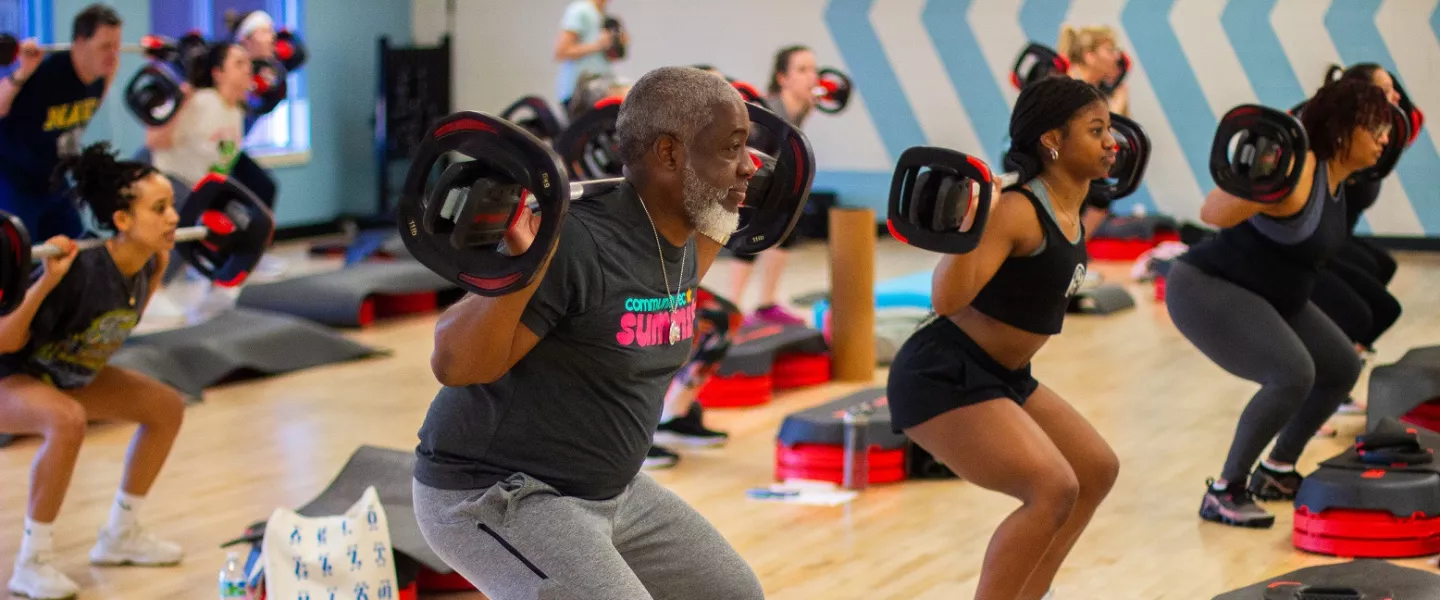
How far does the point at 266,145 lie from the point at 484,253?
9.79 meters

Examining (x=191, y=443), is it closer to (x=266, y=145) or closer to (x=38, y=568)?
(x=38, y=568)

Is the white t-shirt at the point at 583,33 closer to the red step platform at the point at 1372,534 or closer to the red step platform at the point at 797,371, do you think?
the red step platform at the point at 797,371

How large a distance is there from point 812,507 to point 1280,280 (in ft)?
5.15

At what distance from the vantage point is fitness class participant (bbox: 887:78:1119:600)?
323 centimetres

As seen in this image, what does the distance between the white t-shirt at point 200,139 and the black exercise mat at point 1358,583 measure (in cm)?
541

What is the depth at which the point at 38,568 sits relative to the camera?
13.1 feet

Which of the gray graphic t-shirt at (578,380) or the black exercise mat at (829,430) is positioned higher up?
the gray graphic t-shirt at (578,380)

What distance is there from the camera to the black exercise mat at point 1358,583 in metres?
3.58

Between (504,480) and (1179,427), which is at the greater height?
(504,480)

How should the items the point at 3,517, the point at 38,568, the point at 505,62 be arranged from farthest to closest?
1. the point at 505,62
2. the point at 3,517
3. the point at 38,568

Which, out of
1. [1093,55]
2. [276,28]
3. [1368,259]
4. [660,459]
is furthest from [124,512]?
[276,28]

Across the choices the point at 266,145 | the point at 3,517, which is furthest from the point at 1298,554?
the point at 266,145

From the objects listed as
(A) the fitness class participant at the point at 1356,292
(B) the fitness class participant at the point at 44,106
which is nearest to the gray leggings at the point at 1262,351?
(A) the fitness class participant at the point at 1356,292

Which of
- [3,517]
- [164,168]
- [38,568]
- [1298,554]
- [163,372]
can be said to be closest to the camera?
[38,568]
